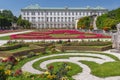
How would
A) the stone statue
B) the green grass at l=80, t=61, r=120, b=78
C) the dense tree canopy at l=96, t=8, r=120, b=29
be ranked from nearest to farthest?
the green grass at l=80, t=61, r=120, b=78 < the stone statue < the dense tree canopy at l=96, t=8, r=120, b=29

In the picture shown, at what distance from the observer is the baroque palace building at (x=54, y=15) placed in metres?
152

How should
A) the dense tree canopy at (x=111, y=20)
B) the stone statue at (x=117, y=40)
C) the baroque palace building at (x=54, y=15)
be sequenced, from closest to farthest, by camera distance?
the stone statue at (x=117, y=40)
the dense tree canopy at (x=111, y=20)
the baroque palace building at (x=54, y=15)

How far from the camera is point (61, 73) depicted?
1115cm

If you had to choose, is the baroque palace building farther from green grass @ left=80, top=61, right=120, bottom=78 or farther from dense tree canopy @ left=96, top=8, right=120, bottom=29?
green grass @ left=80, top=61, right=120, bottom=78

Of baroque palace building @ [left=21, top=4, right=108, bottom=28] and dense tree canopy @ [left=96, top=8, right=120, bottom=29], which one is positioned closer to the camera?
dense tree canopy @ [left=96, top=8, right=120, bottom=29]

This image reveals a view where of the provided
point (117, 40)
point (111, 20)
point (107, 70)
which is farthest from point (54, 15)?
point (107, 70)

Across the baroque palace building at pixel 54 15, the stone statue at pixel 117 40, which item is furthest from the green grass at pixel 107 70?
the baroque palace building at pixel 54 15

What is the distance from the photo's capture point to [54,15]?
510 feet

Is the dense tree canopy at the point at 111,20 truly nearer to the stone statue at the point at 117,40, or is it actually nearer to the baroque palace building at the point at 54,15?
the stone statue at the point at 117,40

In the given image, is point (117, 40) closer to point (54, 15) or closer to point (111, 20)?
point (111, 20)

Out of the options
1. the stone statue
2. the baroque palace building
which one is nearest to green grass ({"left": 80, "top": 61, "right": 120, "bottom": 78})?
the stone statue

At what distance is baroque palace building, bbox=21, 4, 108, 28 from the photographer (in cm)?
15162

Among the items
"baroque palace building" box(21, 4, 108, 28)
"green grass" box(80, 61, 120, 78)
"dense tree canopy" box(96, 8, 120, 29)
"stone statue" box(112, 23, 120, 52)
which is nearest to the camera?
"green grass" box(80, 61, 120, 78)

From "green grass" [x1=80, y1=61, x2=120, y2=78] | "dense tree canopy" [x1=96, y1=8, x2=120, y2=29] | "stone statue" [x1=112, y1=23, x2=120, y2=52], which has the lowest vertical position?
"green grass" [x1=80, y1=61, x2=120, y2=78]
